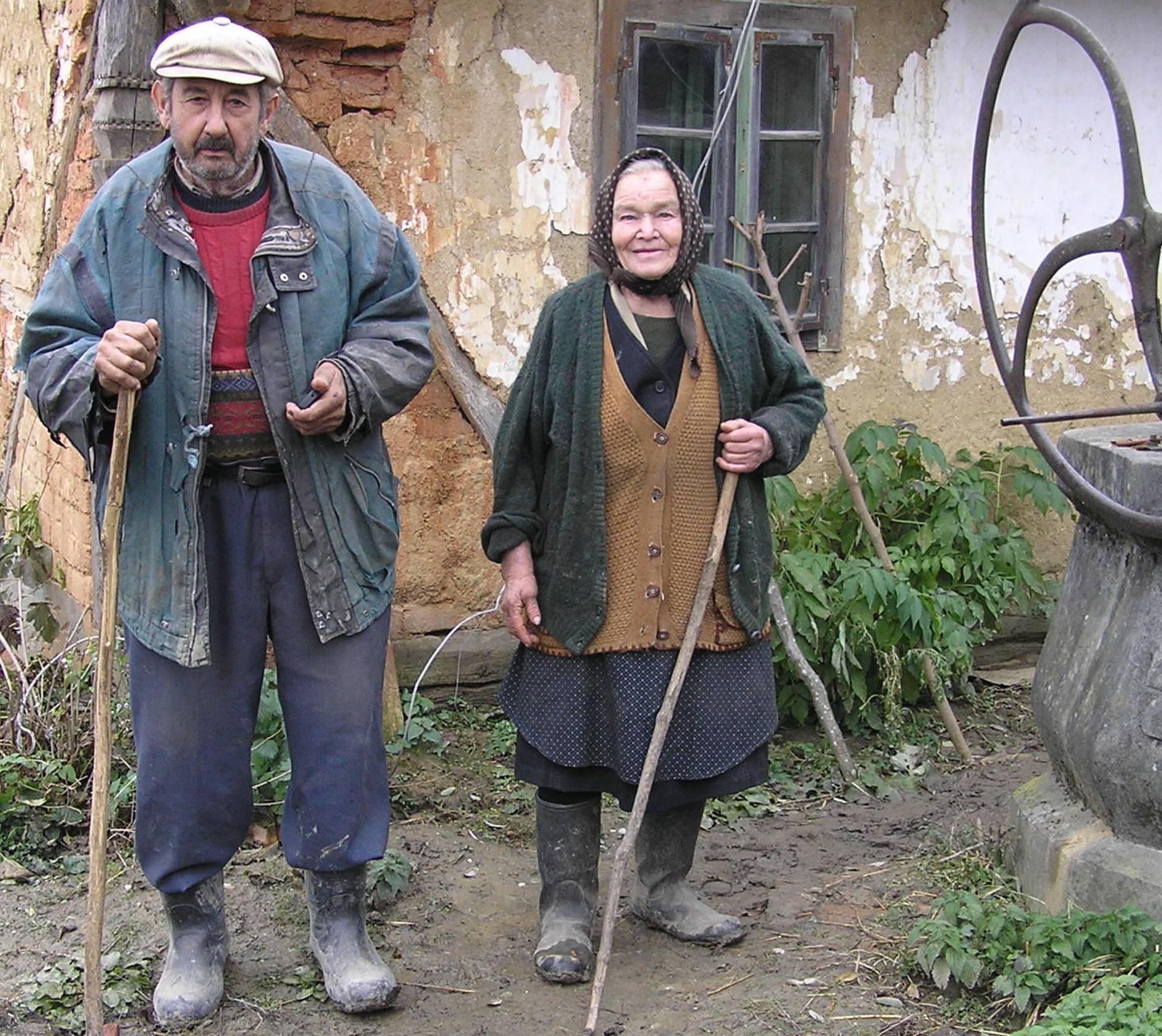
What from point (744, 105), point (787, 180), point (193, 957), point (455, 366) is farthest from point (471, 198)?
point (193, 957)

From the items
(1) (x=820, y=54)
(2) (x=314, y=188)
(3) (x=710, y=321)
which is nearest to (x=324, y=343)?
(2) (x=314, y=188)

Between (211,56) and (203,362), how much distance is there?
23.7 inches

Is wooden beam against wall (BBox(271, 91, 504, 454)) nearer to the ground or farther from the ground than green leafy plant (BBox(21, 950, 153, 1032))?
farther from the ground

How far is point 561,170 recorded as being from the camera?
529cm

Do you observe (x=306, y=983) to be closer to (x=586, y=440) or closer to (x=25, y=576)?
(x=586, y=440)

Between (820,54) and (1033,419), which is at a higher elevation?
(820,54)

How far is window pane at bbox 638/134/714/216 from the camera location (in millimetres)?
5434

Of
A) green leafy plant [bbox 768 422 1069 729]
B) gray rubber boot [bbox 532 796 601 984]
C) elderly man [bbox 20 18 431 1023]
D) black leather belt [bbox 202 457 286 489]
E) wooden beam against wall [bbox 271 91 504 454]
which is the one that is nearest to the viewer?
elderly man [bbox 20 18 431 1023]

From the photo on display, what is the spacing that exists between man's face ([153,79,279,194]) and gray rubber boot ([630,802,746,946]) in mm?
1802

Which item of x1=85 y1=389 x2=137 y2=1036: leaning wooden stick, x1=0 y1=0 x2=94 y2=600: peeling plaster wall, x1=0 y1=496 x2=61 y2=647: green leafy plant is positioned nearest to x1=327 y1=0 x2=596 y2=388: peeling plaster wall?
x1=0 y1=0 x2=94 y2=600: peeling plaster wall

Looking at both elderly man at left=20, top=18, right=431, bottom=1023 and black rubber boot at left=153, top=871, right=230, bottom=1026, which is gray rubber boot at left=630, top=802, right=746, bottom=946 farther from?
black rubber boot at left=153, top=871, right=230, bottom=1026

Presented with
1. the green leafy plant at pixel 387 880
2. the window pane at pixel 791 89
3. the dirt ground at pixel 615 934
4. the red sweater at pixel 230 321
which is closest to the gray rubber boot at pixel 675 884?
the dirt ground at pixel 615 934

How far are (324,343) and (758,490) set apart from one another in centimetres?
108

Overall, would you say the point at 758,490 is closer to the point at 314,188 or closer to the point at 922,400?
the point at 314,188
